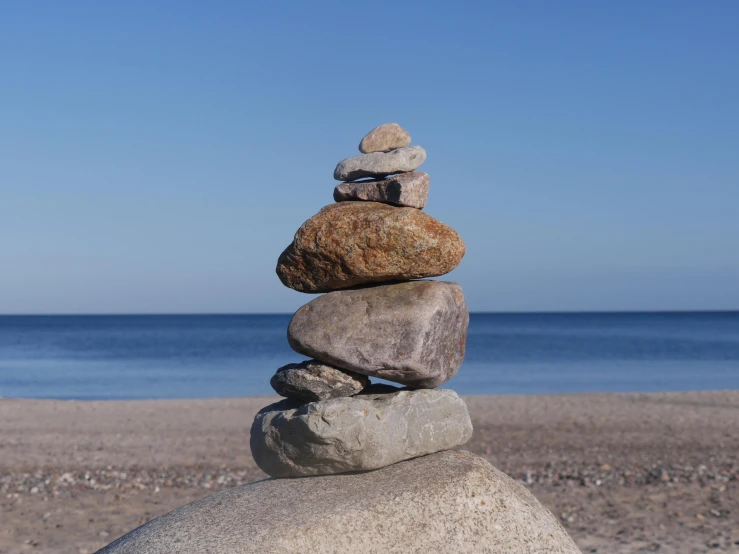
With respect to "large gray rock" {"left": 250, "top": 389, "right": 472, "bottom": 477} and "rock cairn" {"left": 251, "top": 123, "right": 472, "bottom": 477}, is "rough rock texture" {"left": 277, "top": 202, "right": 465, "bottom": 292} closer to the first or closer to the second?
"rock cairn" {"left": 251, "top": 123, "right": 472, "bottom": 477}

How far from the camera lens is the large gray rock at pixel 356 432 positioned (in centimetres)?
597

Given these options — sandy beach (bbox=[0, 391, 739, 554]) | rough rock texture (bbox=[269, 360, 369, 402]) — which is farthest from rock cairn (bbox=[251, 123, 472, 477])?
sandy beach (bbox=[0, 391, 739, 554])

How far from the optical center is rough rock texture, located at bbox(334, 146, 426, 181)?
6672mm

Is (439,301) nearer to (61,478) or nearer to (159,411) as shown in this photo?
(61,478)

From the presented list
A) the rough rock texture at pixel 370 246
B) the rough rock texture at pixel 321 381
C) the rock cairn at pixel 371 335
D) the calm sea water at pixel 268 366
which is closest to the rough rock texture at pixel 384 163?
the rock cairn at pixel 371 335

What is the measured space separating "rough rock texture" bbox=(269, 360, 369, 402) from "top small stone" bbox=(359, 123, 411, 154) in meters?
1.95

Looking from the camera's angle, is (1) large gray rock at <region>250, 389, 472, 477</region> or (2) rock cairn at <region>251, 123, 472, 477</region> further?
(2) rock cairn at <region>251, 123, 472, 477</region>

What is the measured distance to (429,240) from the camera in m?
6.34

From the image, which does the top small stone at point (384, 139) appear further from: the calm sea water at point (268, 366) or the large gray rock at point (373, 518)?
the calm sea water at point (268, 366)

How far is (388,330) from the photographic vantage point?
6.20 meters

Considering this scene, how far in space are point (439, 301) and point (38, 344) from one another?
8338 centimetres

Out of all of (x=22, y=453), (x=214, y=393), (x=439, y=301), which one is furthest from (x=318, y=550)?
(x=214, y=393)

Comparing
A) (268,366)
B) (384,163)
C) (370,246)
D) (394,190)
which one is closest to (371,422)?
(370,246)

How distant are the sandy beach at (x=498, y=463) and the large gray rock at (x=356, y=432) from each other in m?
4.78
